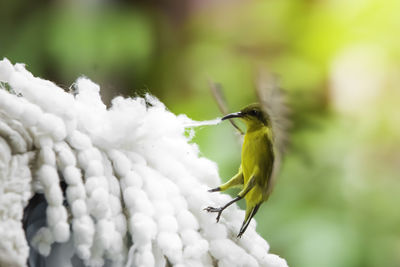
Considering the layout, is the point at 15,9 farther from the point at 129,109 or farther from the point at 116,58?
the point at 129,109

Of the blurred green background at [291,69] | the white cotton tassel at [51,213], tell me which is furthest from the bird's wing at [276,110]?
the blurred green background at [291,69]

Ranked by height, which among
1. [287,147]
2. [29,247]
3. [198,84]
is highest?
[198,84]

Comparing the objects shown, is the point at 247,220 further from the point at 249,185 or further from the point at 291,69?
the point at 291,69

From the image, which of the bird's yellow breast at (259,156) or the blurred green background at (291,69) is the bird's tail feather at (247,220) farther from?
the blurred green background at (291,69)

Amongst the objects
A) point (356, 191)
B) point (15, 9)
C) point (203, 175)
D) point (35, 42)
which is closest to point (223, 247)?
point (203, 175)

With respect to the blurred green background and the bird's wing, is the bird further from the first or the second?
the blurred green background

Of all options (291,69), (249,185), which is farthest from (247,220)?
(291,69)
